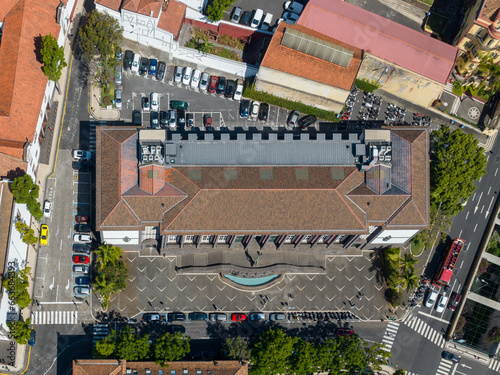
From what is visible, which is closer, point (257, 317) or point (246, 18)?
point (257, 317)

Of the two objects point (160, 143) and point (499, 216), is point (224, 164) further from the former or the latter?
point (499, 216)

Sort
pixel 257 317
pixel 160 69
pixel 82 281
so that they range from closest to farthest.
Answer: pixel 82 281, pixel 257 317, pixel 160 69

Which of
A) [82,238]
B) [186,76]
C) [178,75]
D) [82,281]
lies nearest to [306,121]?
[186,76]

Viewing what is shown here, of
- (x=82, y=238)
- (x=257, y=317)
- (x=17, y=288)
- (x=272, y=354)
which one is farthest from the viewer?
(x=257, y=317)

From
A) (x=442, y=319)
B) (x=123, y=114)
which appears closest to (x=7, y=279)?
(x=123, y=114)

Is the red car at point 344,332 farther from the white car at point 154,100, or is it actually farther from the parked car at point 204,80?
the white car at point 154,100

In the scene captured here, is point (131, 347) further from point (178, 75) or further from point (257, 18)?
point (257, 18)

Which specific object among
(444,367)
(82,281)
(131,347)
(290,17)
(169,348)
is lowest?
(131,347)
